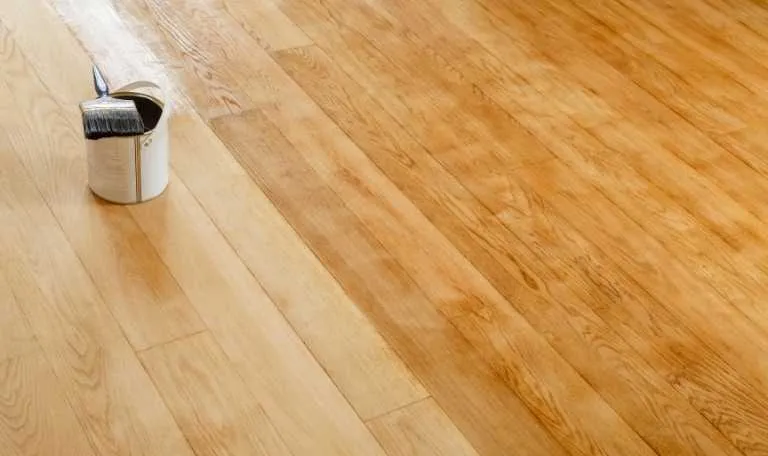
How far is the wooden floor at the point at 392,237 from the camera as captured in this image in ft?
6.79

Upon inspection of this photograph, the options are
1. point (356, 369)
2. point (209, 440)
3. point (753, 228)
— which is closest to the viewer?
point (209, 440)

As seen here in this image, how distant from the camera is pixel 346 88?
9.55 ft

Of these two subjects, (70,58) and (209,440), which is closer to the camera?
(209,440)

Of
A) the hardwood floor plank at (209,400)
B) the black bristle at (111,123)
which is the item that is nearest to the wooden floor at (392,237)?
the hardwood floor plank at (209,400)

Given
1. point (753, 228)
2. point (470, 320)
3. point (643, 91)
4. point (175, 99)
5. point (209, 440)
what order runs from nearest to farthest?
point (209, 440) → point (470, 320) → point (753, 228) → point (175, 99) → point (643, 91)

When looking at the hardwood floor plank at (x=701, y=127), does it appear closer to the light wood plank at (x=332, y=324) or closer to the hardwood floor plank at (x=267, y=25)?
the hardwood floor plank at (x=267, y=25)

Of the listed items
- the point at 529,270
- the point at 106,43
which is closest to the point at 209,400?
A: the point at 529,270

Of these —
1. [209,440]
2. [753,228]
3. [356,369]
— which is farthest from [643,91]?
[209,440]

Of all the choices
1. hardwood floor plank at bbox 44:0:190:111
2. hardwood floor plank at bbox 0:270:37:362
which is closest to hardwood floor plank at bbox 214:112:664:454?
hardwood floor plank at bbox 44:0:190:111

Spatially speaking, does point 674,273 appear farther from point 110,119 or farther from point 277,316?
point 110,119

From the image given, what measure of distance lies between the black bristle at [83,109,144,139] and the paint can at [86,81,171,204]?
0.01 meters

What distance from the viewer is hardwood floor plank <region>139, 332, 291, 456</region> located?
197 centimetres

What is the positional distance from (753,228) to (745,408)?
22.0 inches

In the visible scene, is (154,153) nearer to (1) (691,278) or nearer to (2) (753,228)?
(1) (691,278)
